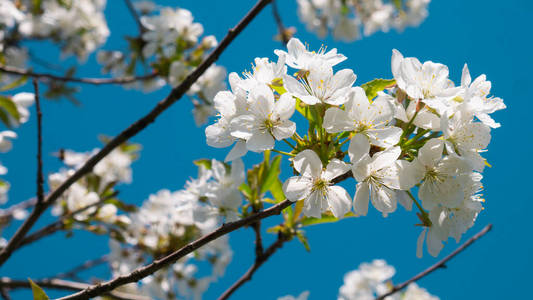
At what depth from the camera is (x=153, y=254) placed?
9.69ft

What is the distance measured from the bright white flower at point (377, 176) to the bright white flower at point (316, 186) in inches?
1.5

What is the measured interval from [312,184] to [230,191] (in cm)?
74

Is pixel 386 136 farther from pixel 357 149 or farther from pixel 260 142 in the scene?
pixel 260 142

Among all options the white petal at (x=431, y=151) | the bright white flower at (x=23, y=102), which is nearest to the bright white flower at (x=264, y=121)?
the white petal at (x=431, y=151)

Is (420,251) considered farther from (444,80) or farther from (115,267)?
(115,267)

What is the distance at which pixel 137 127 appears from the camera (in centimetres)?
177

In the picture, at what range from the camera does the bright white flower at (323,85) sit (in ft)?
3.39

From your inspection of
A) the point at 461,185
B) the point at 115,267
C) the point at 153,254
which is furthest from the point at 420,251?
the point at 115,267

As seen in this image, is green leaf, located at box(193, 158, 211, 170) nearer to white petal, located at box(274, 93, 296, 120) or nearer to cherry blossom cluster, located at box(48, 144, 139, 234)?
cherry blossom cluster, located at box(48, 144, 139, 234)

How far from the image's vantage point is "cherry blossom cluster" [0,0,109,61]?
4.21 metres

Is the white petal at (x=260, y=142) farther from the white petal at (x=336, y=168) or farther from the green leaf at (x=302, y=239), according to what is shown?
the green leaf at (x=302, y=239)

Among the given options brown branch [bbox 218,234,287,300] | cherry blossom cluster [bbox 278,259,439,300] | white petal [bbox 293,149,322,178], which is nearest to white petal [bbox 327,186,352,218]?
white petal [bbox 293,149,322,178]

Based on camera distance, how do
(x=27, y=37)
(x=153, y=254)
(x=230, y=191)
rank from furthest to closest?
(x=27, y=37)
(x=153, y=254)
(x=230, y=191)

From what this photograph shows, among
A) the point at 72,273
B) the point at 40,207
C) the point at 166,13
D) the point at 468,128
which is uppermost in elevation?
the point at 166,13
